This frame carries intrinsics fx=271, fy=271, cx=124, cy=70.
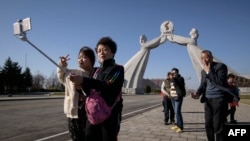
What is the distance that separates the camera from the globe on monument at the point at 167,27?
194ft

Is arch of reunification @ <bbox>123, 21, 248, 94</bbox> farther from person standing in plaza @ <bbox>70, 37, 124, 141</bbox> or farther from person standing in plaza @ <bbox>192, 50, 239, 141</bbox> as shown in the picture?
person standing in plaza @ <bbox>70, 37, 124, 141</bbox>

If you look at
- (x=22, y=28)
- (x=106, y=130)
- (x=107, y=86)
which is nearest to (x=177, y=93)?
(x=106, y=130)

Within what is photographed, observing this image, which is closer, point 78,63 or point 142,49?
point 78,63

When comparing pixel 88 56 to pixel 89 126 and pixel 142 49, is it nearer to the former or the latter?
pixel 89 126

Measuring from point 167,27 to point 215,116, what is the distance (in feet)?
187

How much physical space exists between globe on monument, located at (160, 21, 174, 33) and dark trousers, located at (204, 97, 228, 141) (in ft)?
183

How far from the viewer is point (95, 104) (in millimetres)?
2730

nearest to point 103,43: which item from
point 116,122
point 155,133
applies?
point 116,122

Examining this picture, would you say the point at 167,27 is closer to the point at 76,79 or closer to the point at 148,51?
the point at 148,51

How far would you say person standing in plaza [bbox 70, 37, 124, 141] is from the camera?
274 cm

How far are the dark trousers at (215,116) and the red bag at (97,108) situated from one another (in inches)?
96.4

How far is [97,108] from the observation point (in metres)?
2.72

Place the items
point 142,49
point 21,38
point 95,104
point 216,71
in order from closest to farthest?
1. point 21,38
2. point 95,104
3. point 216,71
4. point 142,49

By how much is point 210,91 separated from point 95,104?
2.73m
